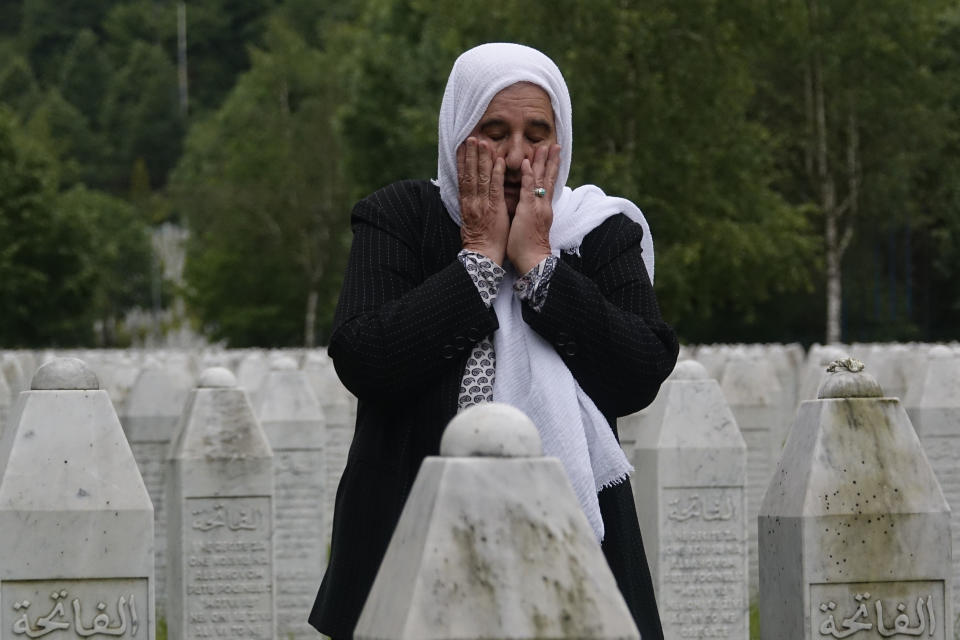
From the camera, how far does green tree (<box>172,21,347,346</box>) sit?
75.2 metres

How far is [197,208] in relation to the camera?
7531 centimetres

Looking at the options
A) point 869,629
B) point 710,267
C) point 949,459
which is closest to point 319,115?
point 710,267

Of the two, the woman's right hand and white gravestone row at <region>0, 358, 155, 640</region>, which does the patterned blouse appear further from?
white gravestone row at <region>0, 358, 155, 640</region>

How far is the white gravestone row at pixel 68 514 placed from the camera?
698 cm

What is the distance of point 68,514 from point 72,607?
1.25 feet

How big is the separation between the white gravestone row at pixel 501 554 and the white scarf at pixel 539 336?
73 centimetres

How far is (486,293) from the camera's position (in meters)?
4.51

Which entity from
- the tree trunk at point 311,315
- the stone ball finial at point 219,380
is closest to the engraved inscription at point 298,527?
the stone ball finial at point 219,380

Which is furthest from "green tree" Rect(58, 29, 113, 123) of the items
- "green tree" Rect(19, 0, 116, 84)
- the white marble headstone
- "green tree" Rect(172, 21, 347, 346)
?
the white marble headstone

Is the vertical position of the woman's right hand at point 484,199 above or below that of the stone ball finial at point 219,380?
above

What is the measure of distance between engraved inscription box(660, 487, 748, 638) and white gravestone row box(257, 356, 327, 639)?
3294 millimetres

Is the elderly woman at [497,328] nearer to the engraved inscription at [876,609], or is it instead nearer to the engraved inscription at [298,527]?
the engraved inscription at [876,609]

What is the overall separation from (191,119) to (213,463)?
145 metres

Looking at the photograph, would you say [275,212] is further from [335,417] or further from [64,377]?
Answer: [64,377]
